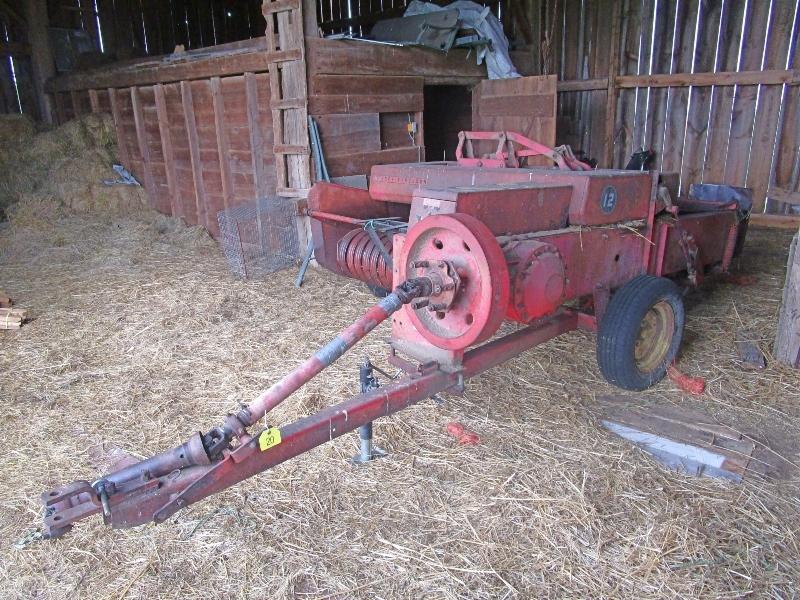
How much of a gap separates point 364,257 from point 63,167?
6.40 meters

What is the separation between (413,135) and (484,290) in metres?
5.05

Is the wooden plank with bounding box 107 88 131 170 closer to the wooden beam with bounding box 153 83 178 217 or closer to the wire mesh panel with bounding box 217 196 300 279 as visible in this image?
the wooden beam with bounding box 153 83 178 217

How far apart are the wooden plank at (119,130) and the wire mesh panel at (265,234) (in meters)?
3.59

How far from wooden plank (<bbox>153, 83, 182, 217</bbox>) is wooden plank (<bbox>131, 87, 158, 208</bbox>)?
18.1 inches

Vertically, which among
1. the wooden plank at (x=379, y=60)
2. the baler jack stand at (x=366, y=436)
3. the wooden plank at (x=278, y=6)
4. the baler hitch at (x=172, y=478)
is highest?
the wooden plank at (x=278, y=6)

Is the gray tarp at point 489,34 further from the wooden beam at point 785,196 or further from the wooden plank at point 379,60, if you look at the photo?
the wooden beam at point 785,196

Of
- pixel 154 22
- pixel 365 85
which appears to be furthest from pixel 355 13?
pixel 365 85

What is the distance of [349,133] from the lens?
6.40 metres

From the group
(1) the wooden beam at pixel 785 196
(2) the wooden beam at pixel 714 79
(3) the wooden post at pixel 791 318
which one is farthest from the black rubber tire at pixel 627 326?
(2) the wooden beam at pixel 714 79

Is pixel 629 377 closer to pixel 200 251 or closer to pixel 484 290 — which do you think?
pixel 484 290

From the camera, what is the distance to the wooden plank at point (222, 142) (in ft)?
22.9

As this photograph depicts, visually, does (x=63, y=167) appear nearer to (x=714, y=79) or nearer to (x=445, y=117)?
(x=445, y=117)

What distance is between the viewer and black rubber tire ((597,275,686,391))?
3303mm

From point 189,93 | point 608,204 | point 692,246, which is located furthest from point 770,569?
point 189,93
